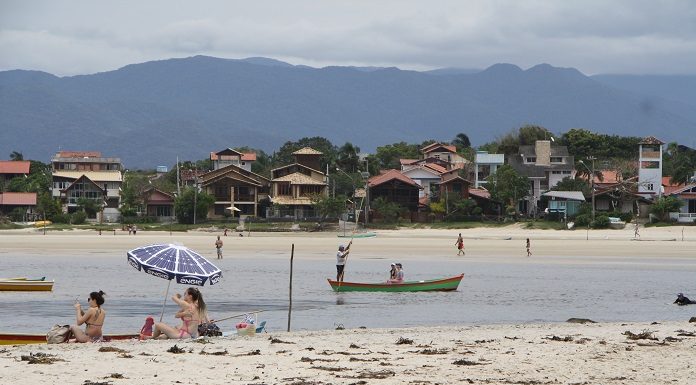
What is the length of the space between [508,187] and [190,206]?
2597 centimetres

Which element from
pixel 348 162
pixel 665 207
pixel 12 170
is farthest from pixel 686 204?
pixel 12 170

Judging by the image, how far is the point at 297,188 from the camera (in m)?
95.1

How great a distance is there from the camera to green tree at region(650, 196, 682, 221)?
263 feet

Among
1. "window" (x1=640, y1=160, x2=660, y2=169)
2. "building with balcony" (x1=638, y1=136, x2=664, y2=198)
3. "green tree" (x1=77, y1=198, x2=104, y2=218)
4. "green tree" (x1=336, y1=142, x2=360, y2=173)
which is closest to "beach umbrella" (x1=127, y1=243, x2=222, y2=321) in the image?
"building with balcony" (x1=638, y1=136, x2=664, y2=198)

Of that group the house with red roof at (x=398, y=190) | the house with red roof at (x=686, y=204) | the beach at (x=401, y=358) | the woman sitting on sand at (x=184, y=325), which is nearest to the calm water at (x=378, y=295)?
the beach at (x=401, y=358)

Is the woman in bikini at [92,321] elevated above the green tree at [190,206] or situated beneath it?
situated beneath

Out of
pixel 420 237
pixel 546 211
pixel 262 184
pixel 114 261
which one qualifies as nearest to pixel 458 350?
pixel 114 261

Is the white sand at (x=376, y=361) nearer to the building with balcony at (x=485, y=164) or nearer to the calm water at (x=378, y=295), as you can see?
the calm water at (x=378, y=295)

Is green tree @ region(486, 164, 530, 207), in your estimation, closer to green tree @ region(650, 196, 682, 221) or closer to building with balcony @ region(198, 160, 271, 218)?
green tree @ region(650, 196, 682, 221)

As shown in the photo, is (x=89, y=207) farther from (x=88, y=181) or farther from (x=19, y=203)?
(x=88, y=181)

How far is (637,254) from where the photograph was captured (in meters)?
59.7

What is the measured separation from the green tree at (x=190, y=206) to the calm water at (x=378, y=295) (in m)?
36.6

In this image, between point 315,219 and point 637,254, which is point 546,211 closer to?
point 315,219

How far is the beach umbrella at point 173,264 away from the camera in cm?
2064
